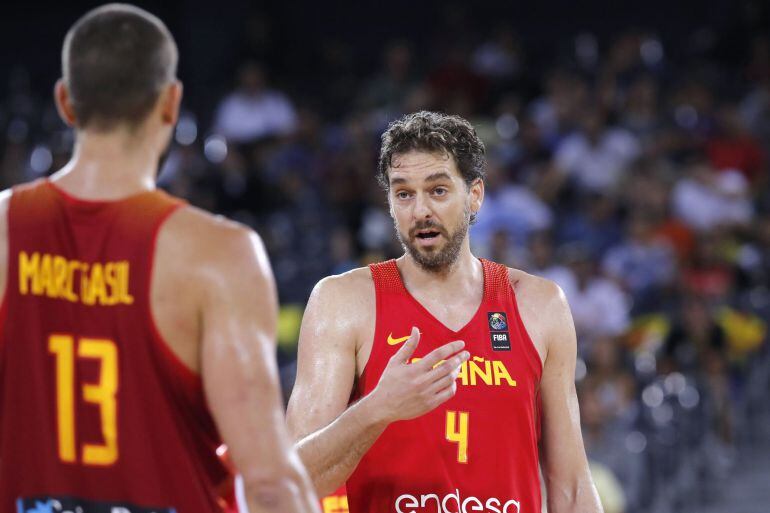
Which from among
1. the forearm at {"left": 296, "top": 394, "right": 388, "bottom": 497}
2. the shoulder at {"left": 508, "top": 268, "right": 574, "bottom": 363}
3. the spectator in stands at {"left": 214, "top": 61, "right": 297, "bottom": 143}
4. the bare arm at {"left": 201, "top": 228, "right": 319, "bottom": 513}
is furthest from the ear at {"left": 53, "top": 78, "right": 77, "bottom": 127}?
the spectator in stands at {"left": 214, "top": 61, "right": 297, "bottom": 143}

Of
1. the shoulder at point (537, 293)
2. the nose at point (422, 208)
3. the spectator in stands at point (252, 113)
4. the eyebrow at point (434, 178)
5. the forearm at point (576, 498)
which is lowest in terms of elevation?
the forearm at point (576, 498)

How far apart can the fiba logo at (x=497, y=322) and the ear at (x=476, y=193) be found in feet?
1.84

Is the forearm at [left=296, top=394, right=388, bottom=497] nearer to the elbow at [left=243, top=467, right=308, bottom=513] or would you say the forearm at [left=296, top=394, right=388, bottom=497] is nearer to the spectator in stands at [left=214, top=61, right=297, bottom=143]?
the elbow at [left=243, top=467, right=308, bottom=513]

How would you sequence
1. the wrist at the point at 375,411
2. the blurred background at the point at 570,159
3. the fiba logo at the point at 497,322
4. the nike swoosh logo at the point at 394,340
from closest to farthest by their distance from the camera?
the wrist at the point at 375,411 → the nike swoosh logo at the point at 394,340 → the fiba logo at the point at 497,322 → the blurred background at the point at 570,159

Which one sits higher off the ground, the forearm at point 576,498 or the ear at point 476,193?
the ear at point 476,193

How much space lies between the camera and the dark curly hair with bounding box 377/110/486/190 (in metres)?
5.45

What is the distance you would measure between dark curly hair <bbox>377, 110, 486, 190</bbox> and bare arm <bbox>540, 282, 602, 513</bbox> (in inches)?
30.7

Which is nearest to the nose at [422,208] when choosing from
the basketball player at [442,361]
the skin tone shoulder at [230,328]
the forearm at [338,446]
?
the basketball player at [442,361]

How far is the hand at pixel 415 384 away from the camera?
4125 millimetres

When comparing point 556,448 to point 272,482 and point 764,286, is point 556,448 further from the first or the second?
point 764,286

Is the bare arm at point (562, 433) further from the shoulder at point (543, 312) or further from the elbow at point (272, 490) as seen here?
the elbow at point (272, 490)

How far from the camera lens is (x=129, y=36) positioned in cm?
343

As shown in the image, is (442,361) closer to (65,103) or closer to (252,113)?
(65,103)

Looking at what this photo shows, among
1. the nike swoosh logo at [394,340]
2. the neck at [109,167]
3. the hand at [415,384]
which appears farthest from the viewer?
the nike swoosh logo at [394,340]
